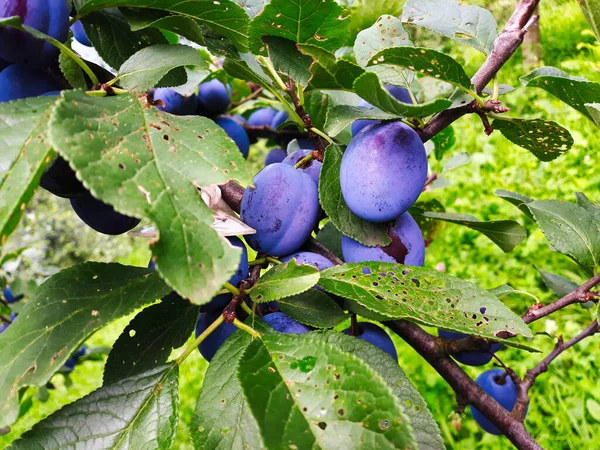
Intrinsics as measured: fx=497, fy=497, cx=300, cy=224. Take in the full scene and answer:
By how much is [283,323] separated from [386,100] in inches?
10.0

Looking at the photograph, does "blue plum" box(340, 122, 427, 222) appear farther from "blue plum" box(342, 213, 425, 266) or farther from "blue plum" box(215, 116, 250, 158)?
"blue plum" box(215, 116, 250, 158)

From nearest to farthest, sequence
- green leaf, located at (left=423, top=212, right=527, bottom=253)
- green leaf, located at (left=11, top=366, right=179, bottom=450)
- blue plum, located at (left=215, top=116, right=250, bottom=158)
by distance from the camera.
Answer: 1. green leaf, located at (left=11, top=366, right=179, bottom=450)
2. green leaf, located at (left=423, top=212, right=527, bottom=253)
3. blue plum, located at (left=215, top=116, right=250, bottom=158)

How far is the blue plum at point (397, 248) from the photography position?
23.0 inches

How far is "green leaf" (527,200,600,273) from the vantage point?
620 mm

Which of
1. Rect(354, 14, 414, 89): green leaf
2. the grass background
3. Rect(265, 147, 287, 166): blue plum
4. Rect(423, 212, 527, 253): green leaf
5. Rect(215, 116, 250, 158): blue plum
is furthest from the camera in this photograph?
the grass background

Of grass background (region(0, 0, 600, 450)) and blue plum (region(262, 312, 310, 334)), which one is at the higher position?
blue plum (region(262, 312, 310, 334))

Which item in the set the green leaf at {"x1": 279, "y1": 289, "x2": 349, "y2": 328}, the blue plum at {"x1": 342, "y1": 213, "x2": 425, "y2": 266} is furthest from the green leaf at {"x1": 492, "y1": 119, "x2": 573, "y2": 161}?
the green leaf at {"x1": 279, "y1": 289, "x2": 349, "y2": 328}

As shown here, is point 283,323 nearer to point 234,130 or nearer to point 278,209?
point 278,209

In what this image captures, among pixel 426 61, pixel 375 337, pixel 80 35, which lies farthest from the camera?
pixel 80 35

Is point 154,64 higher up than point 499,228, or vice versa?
point 154,64

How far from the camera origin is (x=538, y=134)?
1.81 feet

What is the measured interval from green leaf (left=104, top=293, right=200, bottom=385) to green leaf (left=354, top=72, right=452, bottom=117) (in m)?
0.28

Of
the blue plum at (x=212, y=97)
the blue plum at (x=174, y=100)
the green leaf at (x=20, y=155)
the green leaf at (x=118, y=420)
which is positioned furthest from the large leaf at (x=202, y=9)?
the blue plum at (x=212, y=97)

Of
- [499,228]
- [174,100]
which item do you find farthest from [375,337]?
[174,100]
